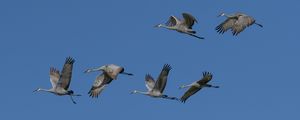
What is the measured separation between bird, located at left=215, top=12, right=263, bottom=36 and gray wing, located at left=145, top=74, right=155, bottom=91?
7.48 metres

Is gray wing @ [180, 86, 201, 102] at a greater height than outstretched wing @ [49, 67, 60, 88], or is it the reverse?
outstretched wing @ [49, 67, 60, 88]

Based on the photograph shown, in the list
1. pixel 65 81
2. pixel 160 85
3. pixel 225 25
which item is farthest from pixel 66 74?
pixel 225 25

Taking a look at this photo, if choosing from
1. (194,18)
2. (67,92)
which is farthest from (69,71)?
(194,18)

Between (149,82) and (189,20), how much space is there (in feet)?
26.2

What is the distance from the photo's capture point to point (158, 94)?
109562 mm

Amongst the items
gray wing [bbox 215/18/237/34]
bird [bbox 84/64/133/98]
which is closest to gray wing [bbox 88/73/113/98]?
bird [bbox 84/64/133/98]

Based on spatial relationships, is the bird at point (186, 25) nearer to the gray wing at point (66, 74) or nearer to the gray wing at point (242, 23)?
the gray wing at point (242, 23)

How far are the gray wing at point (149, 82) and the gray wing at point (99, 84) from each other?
12.5 ft

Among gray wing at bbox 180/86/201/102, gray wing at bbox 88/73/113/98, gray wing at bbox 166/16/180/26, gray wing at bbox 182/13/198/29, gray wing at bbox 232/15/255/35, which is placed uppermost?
gray wing at bbox 166/16/180/26

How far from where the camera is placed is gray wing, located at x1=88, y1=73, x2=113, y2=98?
11050cm

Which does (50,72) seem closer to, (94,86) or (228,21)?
(94,86)

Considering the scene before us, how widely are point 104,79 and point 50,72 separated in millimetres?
6141

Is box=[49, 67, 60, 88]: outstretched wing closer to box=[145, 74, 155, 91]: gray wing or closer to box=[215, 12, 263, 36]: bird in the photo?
box=[145, 74, 155, 91]: gray wing

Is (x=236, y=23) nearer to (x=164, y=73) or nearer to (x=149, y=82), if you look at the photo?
(x=164, y=73)
